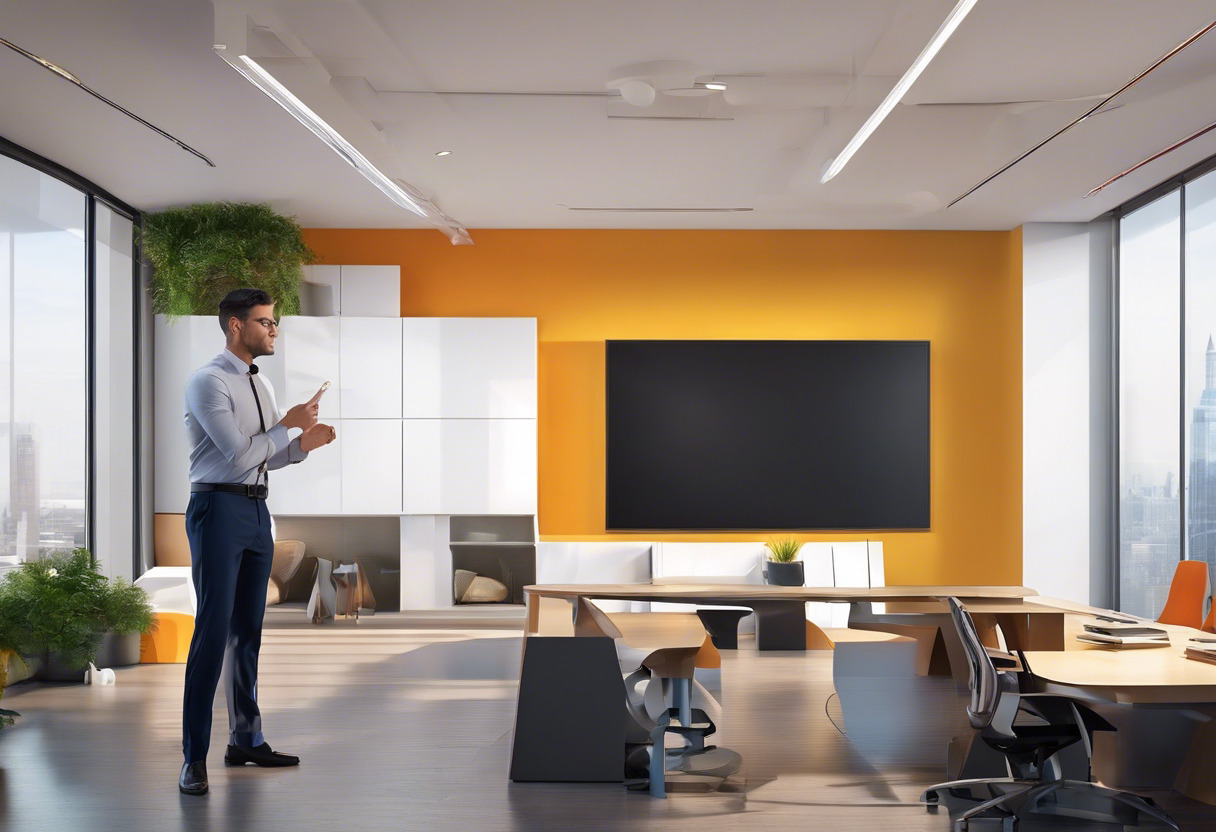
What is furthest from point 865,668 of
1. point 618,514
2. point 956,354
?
point 956,354

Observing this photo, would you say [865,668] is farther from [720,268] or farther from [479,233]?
[479,233]

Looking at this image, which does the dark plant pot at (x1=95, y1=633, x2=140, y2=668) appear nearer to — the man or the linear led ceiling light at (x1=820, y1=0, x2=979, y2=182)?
the man

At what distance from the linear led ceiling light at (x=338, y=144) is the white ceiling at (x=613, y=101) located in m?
0.07

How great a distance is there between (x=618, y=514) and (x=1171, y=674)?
469cm

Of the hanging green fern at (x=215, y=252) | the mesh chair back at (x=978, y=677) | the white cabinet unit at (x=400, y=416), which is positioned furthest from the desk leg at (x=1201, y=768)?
the hanging green fern at (x=215, y=252)

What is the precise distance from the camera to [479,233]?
7.45 meters

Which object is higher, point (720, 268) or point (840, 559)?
point (720, 268)

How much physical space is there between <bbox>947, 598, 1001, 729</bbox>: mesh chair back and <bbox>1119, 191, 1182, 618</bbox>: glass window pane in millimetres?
3852

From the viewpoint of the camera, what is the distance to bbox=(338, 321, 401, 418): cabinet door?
6930 millimetres

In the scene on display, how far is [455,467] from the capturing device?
22.7 feet

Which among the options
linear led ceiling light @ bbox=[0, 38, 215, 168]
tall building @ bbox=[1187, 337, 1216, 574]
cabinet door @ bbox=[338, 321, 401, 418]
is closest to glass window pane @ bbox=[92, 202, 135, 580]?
linear led ceiling light @ bbox=[0, 38, 215, 168]

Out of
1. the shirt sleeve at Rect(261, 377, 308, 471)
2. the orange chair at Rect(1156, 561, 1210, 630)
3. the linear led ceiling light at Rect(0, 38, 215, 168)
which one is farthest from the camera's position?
the orange chair at Rect(1156, 561, 1210, 630)

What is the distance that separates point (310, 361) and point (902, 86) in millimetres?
4387

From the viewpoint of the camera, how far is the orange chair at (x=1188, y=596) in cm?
526
